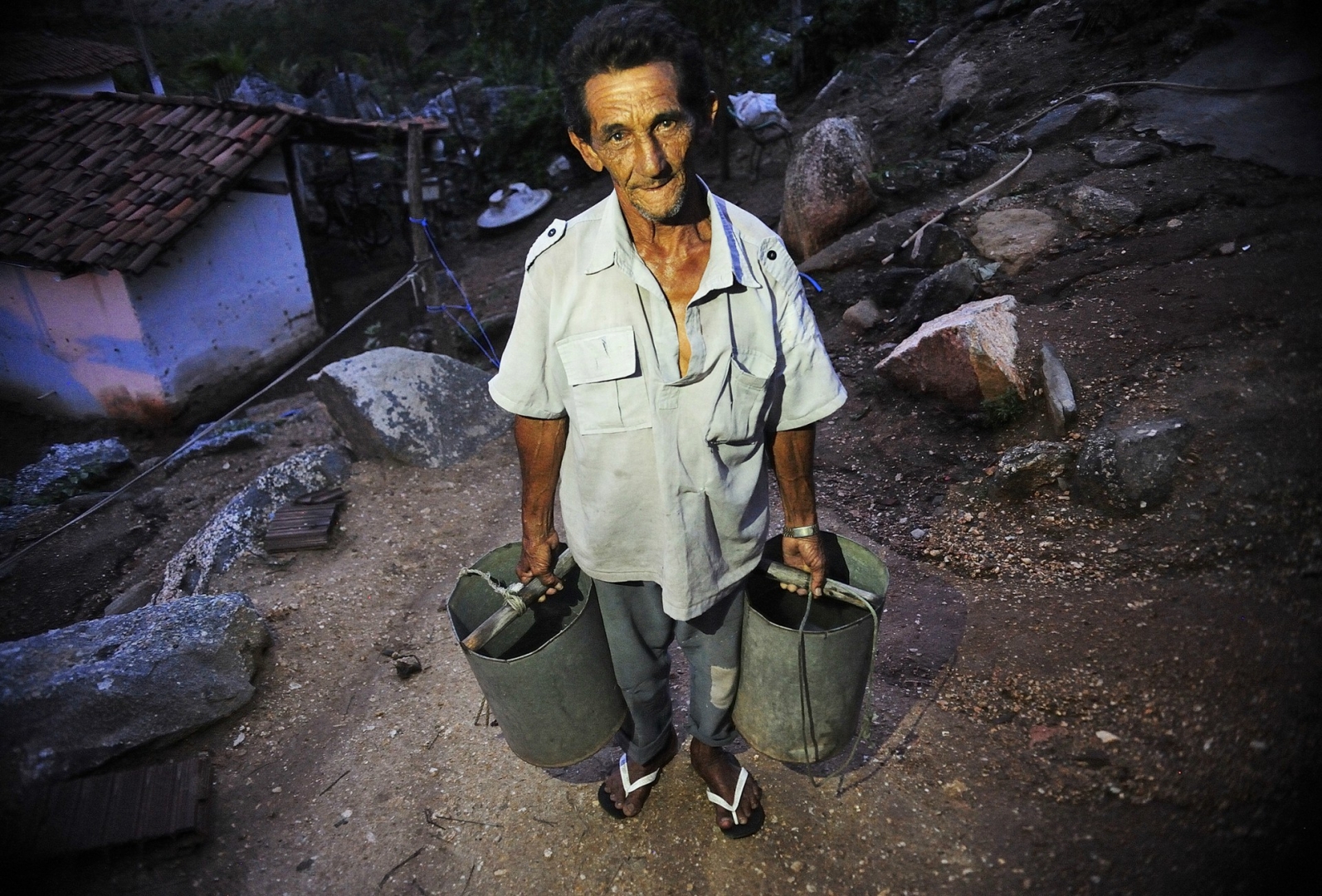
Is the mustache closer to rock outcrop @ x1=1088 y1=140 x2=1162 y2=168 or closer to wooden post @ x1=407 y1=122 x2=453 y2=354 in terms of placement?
rock outcrop @ x1=1088 y1=140 x2=1162 y2=168

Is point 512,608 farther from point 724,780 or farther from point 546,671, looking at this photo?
point 724,780

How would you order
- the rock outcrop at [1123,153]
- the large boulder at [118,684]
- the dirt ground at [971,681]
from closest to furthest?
the dirt ground at [971,681] → the large boulder at [118,684] → the rock outcrop at [1123,153]

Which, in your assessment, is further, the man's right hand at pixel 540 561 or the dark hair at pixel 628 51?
the man's right hand at pixel 540 561

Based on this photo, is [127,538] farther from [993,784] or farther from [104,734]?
[993,784]

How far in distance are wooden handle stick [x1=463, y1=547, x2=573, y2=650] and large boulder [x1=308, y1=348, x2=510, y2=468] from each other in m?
3.04

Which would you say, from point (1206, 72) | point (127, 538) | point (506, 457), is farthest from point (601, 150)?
point (1206, 72)

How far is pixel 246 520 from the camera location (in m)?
4.39

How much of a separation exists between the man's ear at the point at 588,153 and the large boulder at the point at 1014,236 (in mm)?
4374

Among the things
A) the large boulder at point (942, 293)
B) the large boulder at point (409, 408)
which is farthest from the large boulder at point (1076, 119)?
the large boulder at point (409, 408)

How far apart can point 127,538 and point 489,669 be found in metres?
5.00

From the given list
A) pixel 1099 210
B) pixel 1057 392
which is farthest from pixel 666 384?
pixel 1099 210

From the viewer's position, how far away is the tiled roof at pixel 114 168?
25.3ft

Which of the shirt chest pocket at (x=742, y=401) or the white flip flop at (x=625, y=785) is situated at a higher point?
the shirt chest pocket at (x=742, y=401)

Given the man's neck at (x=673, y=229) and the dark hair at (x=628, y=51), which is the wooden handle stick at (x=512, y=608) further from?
the dark hair at (x=628, y=51)
